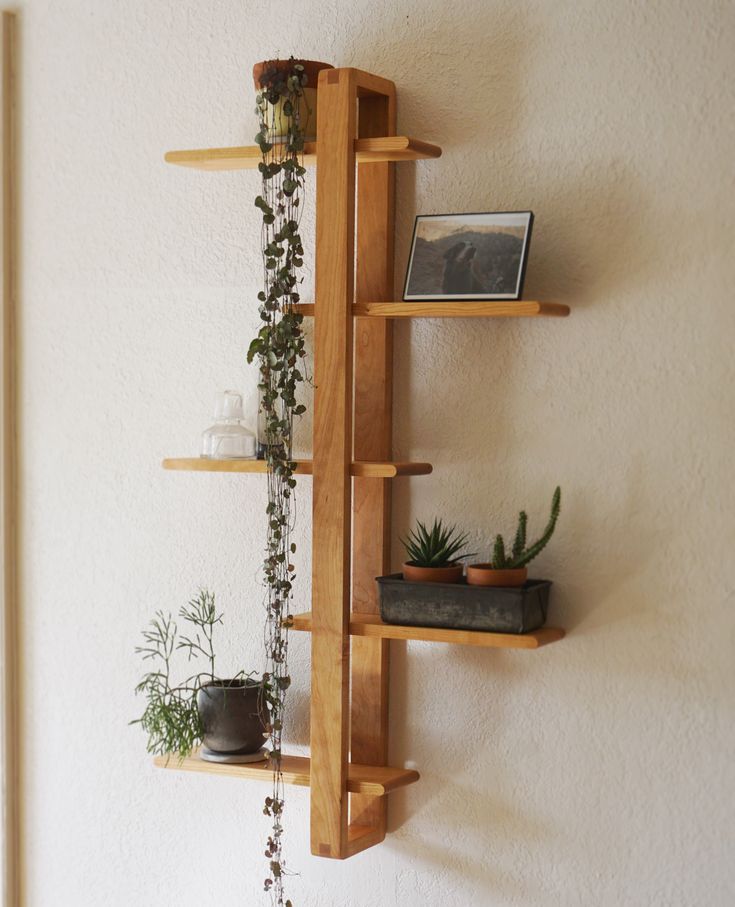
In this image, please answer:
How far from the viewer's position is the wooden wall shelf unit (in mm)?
1835

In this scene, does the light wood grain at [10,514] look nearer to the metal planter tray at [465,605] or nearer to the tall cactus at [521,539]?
the metal planter tray at [465,605]

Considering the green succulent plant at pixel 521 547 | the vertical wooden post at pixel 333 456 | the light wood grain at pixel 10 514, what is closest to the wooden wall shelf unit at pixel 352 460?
the vertical wooden post at pixel 333 456

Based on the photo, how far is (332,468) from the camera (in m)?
1.86

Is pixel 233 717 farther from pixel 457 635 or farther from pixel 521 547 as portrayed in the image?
pixel 521 547

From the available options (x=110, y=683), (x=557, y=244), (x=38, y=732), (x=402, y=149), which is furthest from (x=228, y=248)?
(x=38, y=732)

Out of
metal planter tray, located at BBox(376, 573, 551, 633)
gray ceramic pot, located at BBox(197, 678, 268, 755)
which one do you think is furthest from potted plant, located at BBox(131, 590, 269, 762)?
metal planter tray, located at BBox(376, 573, 551, 633)

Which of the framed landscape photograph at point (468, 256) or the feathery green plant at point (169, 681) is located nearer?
the framed landscape photograph at point (468, 256)

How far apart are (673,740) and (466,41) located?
113 centimetres

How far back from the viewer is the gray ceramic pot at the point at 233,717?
6.50 feet

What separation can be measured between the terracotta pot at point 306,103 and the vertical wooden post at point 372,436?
93 millimetres

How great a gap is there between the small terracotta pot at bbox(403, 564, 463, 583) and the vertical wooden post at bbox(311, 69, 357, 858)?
0.11m

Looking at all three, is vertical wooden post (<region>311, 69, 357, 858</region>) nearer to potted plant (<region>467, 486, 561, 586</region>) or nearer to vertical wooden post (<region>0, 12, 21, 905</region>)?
potted plant (<region>467, 486, 561, 586</region>)

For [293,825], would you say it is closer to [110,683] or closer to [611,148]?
[110,683]

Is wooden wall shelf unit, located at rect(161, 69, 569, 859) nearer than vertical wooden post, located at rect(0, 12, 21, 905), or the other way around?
wooden wall shelf unit, located at rect(161, 69, 569, 859)
